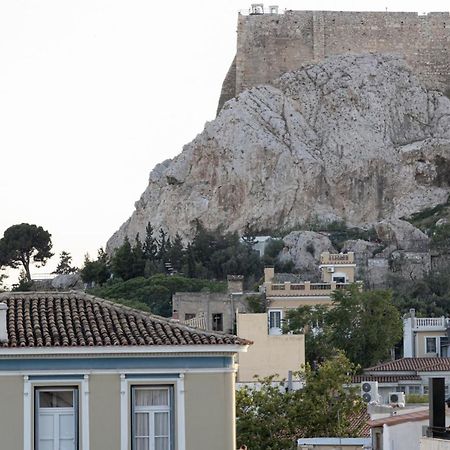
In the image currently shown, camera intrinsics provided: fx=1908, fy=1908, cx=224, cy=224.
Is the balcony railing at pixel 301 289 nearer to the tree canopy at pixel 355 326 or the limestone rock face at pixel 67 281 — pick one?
the tree canopy at pixel 355 326

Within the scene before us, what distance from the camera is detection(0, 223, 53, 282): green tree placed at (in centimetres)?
11706

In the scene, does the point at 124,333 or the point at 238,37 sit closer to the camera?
the point at 124,333

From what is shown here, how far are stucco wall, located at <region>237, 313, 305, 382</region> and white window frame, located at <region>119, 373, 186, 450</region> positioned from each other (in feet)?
91.1

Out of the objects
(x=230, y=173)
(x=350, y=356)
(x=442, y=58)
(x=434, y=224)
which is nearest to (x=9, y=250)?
(x=230, y=173)

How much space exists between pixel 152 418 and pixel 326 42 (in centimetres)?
10784

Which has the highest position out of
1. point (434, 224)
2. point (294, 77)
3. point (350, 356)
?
point (294, 77)

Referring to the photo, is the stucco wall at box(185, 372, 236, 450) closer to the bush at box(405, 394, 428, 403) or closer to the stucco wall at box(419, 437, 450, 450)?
the stucco wall at box(419, 437, 450, 450)

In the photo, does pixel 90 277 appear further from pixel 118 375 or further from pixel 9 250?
pixel 118 375

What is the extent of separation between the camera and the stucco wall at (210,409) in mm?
26672

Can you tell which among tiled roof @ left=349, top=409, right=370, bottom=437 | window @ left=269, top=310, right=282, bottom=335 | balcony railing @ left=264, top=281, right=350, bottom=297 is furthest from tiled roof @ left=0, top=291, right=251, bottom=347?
balcony railing @ left=264, top=281, right=350, bottom=297

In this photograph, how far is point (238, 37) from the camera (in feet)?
438

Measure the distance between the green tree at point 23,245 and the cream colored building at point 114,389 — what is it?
293 ft

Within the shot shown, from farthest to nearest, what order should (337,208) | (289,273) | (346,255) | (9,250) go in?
1. (337,208)
2. (9,250)
3. (289,273)
4. (346,255)

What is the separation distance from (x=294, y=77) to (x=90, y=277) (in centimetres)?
2648
